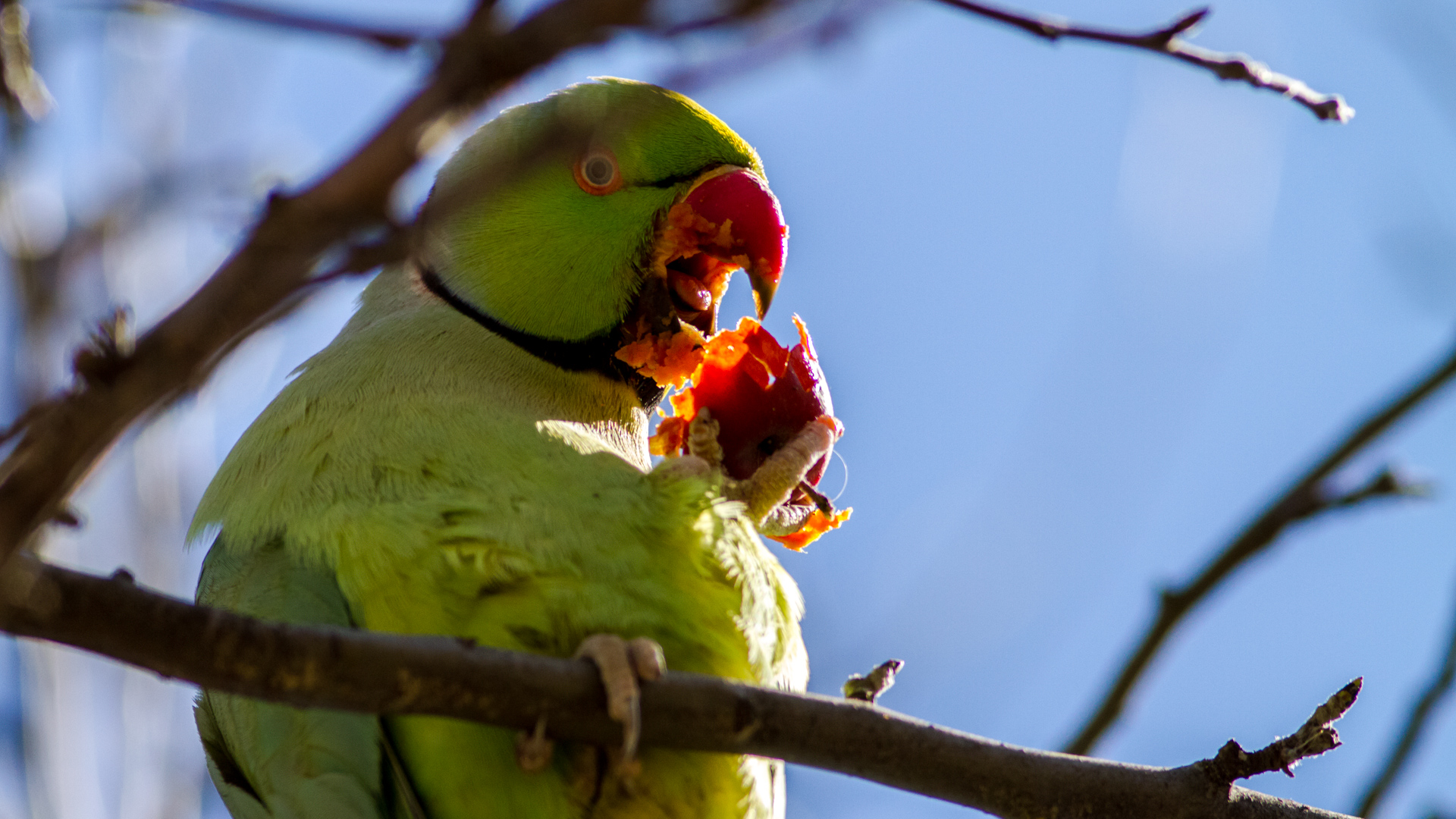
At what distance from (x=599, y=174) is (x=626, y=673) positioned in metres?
1.92

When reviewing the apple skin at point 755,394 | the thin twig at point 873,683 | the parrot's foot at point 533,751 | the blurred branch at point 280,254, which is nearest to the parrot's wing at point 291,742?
the parrot's foot at point 533,751

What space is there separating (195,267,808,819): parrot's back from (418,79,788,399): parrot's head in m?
0.52

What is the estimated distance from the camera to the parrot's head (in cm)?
349

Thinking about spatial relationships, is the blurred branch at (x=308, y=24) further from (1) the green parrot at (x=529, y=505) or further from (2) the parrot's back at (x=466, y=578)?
(2) the parrot's back at (x=466, y=578)

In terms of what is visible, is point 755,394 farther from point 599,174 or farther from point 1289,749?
point 1289,749

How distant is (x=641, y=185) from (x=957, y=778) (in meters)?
2.02

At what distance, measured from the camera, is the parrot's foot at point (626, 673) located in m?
1.93

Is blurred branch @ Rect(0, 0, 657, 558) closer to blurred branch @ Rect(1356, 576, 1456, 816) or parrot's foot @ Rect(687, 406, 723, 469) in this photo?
parrot's foot @ Rect(687, 406, 723, 469)

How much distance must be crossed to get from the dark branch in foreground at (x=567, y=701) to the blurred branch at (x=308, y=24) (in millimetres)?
629

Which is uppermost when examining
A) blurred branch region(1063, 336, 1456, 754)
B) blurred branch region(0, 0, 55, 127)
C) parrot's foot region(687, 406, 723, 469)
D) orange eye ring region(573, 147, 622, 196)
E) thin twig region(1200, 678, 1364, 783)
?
orange eye ring region(573, 147, 622, 196)

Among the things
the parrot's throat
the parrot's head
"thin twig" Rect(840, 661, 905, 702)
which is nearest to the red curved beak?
the parrot's head

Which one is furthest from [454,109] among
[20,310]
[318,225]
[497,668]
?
[20,310]

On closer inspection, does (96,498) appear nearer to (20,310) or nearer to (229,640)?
A: (20,310)

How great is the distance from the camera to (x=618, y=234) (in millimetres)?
3535
